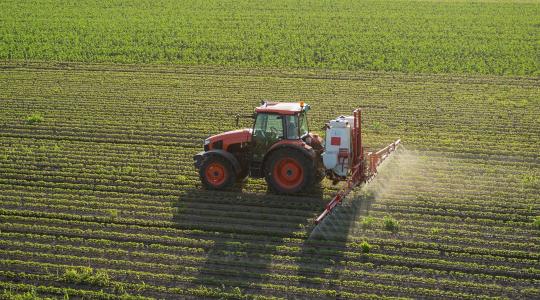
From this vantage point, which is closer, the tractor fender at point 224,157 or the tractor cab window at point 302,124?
the tractor cab window at point 302,124

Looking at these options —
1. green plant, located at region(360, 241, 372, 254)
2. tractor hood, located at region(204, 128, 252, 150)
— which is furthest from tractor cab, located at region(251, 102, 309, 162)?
green plant, located at region(360, 241, 372, 254)

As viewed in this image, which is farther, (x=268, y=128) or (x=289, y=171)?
(x=268, y=128)

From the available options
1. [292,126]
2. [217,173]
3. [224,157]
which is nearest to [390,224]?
[292,126]

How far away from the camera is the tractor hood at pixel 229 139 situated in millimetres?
16172

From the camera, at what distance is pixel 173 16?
39.5 m

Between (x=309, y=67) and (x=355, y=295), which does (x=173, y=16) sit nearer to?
(x=309, y=67)

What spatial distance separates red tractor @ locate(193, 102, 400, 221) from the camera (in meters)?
15.3

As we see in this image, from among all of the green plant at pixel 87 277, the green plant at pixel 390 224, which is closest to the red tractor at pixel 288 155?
the green plant at pixel 390 224

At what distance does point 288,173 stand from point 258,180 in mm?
1548

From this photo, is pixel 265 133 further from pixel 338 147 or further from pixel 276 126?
pixel 338 147

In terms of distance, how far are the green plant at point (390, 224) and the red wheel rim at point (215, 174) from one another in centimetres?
374

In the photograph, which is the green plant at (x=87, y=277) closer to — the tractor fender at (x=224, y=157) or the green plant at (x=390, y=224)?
the tractor fender at (x=224, y=157)

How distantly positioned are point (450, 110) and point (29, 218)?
43.3 ft

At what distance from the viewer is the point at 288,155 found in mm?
15266
